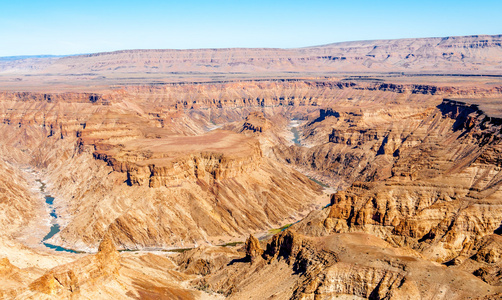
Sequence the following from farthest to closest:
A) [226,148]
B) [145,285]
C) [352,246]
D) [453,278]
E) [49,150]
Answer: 1. [49,150]
2. [226,148]
3. [145,285]
4. [352,246]
5. [453,278]

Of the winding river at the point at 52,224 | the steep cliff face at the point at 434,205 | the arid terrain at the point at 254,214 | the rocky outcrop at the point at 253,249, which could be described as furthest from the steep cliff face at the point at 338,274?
the winding river at the point at 52,224

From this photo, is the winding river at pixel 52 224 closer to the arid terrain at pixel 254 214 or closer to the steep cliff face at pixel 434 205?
the arid terrain at pixel 254 214

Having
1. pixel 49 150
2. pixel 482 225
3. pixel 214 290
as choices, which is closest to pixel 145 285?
pixel 214 290

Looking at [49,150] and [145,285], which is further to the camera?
[49,150]

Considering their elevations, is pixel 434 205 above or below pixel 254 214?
above

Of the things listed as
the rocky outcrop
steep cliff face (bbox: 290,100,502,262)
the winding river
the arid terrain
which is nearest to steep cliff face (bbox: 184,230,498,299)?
the arid terrain

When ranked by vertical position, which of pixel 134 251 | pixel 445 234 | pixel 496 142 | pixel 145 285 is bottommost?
pixel 134 251

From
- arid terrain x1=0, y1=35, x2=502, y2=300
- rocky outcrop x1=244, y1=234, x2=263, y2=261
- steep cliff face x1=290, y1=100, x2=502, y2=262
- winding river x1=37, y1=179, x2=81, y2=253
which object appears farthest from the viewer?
winding river x1=37, y1=179, x2=81, y2=253

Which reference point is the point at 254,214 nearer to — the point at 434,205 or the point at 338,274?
the point at 434,205

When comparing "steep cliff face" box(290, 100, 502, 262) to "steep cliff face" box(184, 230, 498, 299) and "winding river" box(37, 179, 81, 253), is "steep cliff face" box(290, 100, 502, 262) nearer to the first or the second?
"steep cliff face" box(184, 230, 498, 299)

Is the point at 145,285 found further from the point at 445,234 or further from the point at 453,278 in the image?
the point at 445,234

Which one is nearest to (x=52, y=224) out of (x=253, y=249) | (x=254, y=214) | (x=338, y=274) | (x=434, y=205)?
(x=254, y=214)
